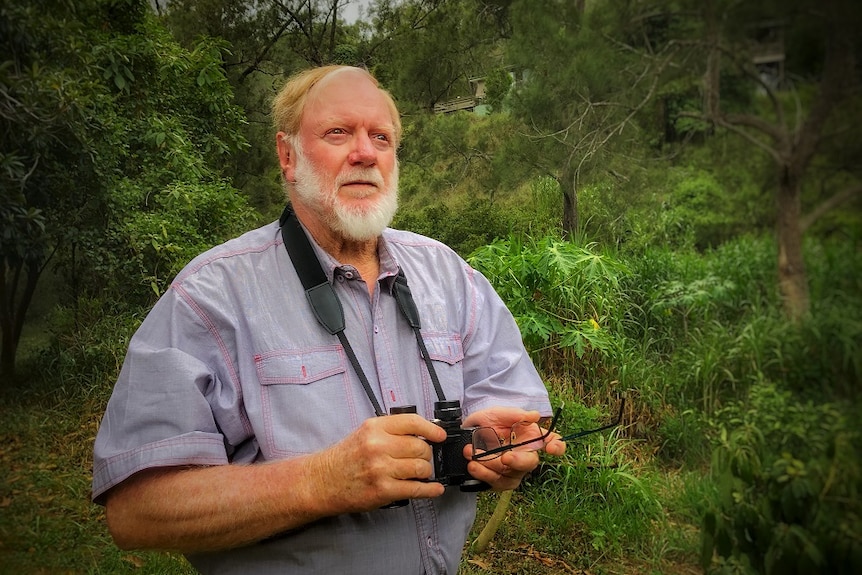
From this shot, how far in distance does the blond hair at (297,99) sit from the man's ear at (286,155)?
0.02m

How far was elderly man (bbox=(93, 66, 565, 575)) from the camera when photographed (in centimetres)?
148

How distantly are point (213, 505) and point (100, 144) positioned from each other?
3.10ft

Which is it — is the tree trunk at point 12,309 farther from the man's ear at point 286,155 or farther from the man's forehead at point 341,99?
the man's forehead at point 341,99

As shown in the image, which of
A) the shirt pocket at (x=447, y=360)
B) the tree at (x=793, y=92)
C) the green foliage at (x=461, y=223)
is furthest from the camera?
the green foliage at (x=461, y=223)

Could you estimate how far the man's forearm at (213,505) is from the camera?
4.79 feet

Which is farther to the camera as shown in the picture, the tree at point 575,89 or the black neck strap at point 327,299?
the black neck strap at point 327,299

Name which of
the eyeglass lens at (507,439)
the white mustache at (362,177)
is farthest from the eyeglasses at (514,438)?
the white mustache at (362,177)

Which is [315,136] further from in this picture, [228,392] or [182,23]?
[228,392]

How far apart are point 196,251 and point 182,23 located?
2.18 ft

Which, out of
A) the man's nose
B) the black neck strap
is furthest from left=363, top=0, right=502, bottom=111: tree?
the black neck strap

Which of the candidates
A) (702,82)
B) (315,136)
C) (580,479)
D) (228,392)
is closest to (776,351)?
(702,82)

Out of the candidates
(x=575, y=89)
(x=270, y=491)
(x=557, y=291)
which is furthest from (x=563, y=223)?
(x=270, y=491)

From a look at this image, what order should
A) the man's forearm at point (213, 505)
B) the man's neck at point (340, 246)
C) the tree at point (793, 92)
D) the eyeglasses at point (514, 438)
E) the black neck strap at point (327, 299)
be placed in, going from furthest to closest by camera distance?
the man's neck at point (340, 246)
the black neck strap at point (327, 299)
the eyeglasses at point (514, 438)
the man's forearm at point (213, 505)
the tree at point (793, 92)

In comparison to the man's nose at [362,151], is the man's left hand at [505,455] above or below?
below
